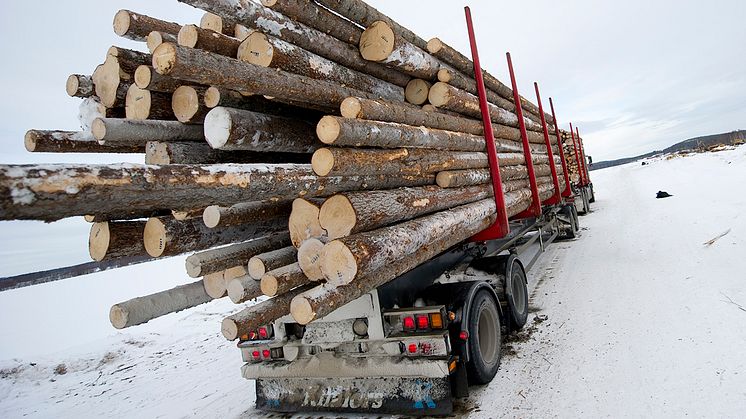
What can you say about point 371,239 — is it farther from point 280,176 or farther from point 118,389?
point 118,389

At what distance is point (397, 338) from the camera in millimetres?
3662

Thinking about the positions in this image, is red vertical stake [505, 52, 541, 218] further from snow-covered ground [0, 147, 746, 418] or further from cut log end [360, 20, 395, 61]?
cut log end [360, 20, 395, 61]

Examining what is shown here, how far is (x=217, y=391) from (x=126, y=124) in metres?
3.88

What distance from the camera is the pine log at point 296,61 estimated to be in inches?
99.8

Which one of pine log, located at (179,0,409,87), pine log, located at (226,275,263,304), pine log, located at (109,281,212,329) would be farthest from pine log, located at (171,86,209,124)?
pine log, located at (109,281,212,329)

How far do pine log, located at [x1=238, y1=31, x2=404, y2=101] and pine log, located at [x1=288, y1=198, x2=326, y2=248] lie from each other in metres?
0.90

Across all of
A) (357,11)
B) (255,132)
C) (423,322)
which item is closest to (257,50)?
(255,132)

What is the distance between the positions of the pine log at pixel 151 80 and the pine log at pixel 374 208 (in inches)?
47.2

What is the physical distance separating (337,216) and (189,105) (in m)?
1.15

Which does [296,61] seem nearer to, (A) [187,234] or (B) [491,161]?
(A) [187,234]

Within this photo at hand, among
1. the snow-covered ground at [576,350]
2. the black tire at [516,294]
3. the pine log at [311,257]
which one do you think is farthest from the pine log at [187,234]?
the black tire at [516,294]

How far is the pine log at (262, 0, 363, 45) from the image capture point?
2768 mm

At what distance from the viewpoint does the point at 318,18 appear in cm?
305

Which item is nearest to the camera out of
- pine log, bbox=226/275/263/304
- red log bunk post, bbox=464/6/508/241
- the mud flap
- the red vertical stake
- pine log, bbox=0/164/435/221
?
pine log, bbox=0/164/435/221
